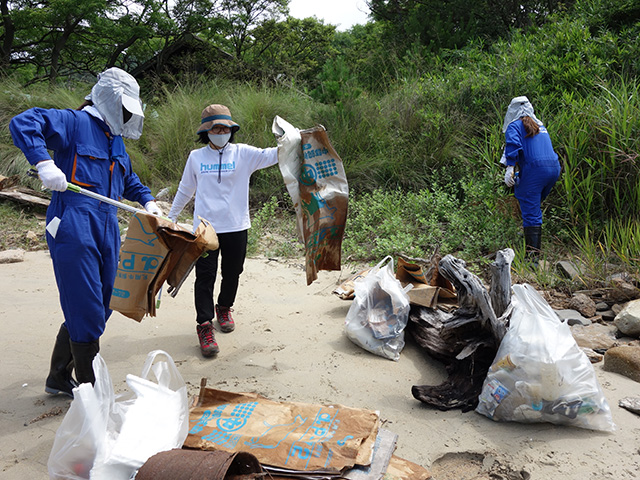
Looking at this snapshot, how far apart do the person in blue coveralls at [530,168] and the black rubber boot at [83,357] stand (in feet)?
13.6

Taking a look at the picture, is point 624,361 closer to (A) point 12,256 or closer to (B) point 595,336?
(B) point 595,336

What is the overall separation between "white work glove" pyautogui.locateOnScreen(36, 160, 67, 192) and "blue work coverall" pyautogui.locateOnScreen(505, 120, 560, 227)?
14.3ft

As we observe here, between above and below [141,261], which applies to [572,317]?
below

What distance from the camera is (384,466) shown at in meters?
2.17

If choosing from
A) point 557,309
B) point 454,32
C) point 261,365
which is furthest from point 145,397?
point 454,32

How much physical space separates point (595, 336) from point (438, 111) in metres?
4.79

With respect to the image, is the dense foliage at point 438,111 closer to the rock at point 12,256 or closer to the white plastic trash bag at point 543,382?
the white plastic trash bag at point 543,382

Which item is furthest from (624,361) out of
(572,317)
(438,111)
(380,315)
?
(438,111)

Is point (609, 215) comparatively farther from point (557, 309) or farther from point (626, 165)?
point (557, 309)

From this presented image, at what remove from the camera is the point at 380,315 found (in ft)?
11.6

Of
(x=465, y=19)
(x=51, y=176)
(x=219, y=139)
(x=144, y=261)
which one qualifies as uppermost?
(x=465, y=19)

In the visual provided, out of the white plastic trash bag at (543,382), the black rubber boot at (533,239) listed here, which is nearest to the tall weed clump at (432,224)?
the black rubber boot at (533,239)

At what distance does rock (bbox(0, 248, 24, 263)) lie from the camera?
5535 mm

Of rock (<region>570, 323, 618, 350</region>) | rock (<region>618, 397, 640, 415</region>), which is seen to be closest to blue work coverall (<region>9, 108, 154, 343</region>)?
rock (<region>618, 397, 640, 415</region>)
